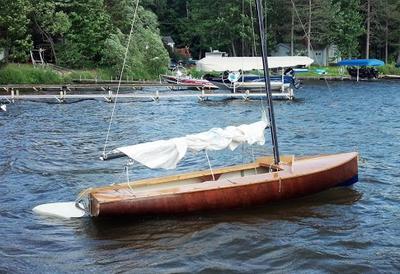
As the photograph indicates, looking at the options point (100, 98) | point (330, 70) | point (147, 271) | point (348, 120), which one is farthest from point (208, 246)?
point (330, 70)

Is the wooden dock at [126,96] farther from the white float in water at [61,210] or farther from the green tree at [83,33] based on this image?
the white float in water at [61,210]

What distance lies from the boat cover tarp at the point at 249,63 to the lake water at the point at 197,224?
25608mm

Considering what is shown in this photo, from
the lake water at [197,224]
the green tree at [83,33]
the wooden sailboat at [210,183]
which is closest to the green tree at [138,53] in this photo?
the green tree at [83,33]

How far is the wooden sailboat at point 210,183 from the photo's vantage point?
1325 cm

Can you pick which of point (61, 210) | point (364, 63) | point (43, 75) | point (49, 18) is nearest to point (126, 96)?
point (43, 75)

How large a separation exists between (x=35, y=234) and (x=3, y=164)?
859cm

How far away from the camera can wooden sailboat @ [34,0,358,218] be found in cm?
1325

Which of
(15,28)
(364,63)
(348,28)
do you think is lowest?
(364,63)

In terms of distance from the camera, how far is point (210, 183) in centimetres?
1407

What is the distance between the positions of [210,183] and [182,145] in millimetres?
1172

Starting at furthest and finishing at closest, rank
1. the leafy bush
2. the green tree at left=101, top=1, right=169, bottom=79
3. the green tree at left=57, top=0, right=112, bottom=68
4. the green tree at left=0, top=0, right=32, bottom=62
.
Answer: the green tree at left=101, top=1, right=169, bottom=79 < the green tree at left=57, top=0, right=112, bottom=68 < the leafy bush < the green tree at left=0, top=0, right=32, bottom=62

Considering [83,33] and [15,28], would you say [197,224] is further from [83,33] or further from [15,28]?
[83,33]

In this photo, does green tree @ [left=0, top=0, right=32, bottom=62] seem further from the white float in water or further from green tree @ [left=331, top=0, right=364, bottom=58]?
the white float in water

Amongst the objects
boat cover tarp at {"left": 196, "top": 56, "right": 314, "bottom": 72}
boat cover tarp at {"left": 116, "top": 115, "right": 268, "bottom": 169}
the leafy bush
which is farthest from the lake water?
the leafy bush
